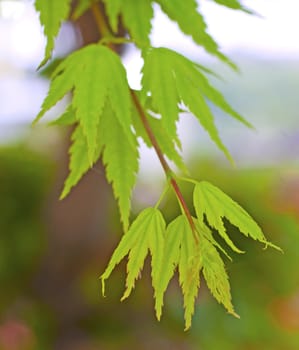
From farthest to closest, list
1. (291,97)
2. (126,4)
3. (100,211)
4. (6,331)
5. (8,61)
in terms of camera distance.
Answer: (291,97) < (8,61) < (100,211) < (6,331) < (126,4)

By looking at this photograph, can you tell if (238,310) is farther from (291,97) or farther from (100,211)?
(291,97)

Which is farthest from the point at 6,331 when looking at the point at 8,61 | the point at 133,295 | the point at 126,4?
the point at 8,61

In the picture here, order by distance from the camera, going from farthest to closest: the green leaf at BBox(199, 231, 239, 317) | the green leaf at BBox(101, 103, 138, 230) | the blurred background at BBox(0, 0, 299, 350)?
1. the blurred background at BBox(0, 0, 299, 350)
2. the green leaf at BBox(101, 103, 138, 230)
3. the green leaf at BBox(199, 231, 239, 317)

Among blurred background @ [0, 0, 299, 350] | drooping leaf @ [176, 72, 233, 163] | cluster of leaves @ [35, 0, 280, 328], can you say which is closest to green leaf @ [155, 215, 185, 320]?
cluster of leaves @ [35, 0, 280, 328]

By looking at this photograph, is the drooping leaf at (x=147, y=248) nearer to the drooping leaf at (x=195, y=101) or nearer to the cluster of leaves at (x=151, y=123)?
the cluster of leaves at (x=151, y=123)

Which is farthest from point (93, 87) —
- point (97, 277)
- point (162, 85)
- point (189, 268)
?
point (97, 277)

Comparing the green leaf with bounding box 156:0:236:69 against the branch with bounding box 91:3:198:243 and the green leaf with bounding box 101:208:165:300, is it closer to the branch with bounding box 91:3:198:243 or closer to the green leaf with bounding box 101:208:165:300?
the branch with bounding box 91:3:198:243

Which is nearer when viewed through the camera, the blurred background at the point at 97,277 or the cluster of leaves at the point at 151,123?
the cluster of leaves at the point at 151,123

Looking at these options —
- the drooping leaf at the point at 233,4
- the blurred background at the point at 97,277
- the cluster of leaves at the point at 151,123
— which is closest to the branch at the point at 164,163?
the cluster of leaves at the point at 151,123
